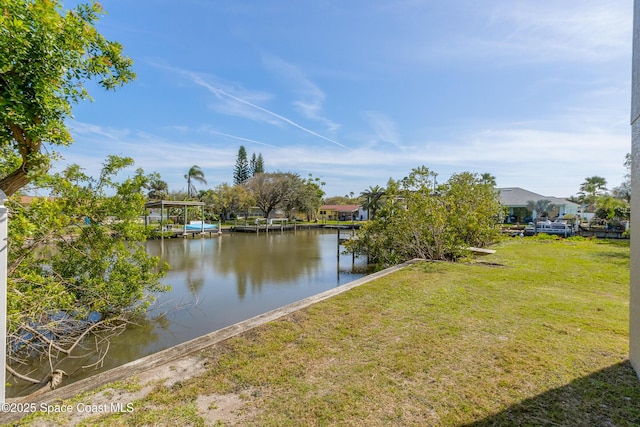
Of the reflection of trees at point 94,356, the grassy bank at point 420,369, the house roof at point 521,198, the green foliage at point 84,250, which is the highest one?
the house roof at point 521,198

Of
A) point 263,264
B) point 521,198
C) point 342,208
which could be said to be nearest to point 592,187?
point 521,198

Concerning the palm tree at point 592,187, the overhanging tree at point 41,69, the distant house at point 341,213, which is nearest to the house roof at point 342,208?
the distant house at point 341,213

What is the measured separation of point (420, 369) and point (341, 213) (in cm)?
4682

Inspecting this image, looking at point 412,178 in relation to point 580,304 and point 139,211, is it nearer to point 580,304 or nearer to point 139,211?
point 580,304

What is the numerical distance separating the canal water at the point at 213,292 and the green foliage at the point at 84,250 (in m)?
0.68

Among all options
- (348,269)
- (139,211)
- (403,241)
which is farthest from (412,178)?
(139,211)

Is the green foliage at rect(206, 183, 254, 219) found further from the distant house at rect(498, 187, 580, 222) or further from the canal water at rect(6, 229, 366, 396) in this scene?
the distant house at rect(498, 187, 580, 222)

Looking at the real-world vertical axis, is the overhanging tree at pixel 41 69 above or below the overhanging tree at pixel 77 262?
above

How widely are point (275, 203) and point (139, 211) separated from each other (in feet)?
96.5

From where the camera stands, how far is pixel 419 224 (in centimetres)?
923

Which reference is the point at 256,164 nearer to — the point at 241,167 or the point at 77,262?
the point at 241,167

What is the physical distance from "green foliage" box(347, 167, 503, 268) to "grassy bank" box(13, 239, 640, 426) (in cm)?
446

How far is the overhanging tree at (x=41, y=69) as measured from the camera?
2543mm

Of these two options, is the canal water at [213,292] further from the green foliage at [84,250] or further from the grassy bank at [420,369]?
the grassy bank at [420,369]
